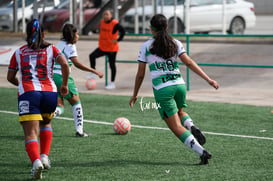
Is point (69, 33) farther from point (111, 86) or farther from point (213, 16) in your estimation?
point (213, 16)

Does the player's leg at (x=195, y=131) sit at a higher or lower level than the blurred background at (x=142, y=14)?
lower

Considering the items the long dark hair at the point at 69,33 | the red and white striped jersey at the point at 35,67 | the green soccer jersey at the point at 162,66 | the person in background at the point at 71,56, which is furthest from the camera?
the long dark hair at the point at 69,33

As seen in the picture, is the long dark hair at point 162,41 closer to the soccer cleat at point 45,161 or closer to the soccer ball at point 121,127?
the soccer cleat at point 45,161

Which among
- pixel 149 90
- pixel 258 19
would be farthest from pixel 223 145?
pixel 258 19

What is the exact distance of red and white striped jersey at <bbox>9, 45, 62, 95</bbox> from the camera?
6926mm

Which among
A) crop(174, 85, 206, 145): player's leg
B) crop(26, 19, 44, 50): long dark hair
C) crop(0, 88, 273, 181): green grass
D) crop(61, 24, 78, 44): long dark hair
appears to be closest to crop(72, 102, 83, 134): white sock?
crop(0, 88, 273, 181): green grass

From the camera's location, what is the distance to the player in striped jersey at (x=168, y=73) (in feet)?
24.3

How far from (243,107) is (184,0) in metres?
10.7

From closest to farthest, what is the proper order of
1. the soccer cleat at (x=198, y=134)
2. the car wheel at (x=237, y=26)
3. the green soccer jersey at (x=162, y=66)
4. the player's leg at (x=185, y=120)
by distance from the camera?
the green soccer jersey at (x=162, y=66)
the player's leg at (x=185, y=120)
the soccer cleat at (x=198, y=134)
the car wheel at (x=237, y=26)

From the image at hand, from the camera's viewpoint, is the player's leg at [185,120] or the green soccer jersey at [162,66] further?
the player's leg at [185,120]

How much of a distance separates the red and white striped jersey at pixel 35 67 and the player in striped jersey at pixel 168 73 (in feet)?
3.81

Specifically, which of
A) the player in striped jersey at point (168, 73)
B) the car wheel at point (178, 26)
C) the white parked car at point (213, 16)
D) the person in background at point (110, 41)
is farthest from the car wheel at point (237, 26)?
the player in striped jersey at point (168, 73)

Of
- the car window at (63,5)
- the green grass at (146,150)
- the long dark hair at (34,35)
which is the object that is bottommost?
the green grass at (146,150)

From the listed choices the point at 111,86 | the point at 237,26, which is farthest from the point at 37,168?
the point at 237,26
